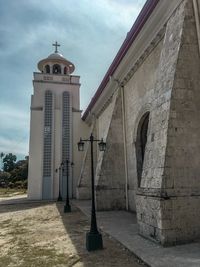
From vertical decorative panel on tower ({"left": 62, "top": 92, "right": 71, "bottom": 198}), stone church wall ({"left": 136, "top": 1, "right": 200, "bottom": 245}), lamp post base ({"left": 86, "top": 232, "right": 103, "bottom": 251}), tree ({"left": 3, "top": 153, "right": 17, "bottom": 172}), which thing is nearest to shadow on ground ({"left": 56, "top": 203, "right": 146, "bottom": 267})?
lamp post base ({"left": 86, "top": 232, "right": 103, "bottom": 251})

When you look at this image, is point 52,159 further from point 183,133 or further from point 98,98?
point 183,133

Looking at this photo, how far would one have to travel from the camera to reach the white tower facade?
22.6m

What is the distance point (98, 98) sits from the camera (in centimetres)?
1822

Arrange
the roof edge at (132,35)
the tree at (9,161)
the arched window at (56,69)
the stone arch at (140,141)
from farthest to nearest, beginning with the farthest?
the tree at (9,161)
the arched window at (56,69)
the stone arch at (140,141)
the roof edge at (132,35)

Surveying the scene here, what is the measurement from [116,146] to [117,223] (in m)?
4.72

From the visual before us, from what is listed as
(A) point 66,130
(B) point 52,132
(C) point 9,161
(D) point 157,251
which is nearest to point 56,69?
(A) point 66,130

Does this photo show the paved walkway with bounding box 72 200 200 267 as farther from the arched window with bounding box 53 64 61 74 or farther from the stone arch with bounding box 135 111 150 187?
the arched window with bounding box 53 64 61 74

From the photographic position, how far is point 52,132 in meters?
23.4

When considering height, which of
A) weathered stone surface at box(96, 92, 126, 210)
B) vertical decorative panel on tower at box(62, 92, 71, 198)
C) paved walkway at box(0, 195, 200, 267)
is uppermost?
vertical decorative panel on tower at box(62, 92, 71, 198)

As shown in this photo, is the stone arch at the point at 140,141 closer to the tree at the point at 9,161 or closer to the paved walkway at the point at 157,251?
the paved walkway at the point at 157,251

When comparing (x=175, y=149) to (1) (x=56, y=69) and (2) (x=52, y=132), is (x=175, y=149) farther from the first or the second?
(1) (x=56, y=69)

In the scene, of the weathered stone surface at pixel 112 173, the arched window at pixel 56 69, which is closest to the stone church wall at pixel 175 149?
the weathered stone surface at pixel 112 173

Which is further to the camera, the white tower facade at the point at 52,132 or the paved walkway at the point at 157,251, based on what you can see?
the white tower facade at the point at 52,132

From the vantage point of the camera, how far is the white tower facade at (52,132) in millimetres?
22594
